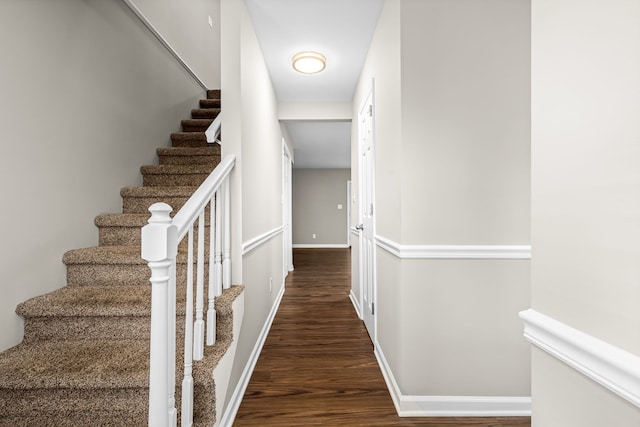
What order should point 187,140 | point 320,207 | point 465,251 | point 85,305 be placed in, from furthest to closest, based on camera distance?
point 320,207, point 187,140, point 465,251, point 85,305

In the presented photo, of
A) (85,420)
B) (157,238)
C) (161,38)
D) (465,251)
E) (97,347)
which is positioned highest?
(161,38)

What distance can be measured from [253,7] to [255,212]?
135 centimetres

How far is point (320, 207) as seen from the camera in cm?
928

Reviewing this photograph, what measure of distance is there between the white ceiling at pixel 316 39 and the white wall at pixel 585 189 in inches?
62.5

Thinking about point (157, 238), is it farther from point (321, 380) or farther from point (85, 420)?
point (321, 380)

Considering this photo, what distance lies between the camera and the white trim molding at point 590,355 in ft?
1.65

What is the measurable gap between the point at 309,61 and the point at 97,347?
2.33 meters

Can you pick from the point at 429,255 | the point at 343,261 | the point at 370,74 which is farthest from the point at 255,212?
the point at 343,261

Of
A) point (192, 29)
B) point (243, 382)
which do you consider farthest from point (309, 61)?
point (243, 382)

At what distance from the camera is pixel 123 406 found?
1.16 metres

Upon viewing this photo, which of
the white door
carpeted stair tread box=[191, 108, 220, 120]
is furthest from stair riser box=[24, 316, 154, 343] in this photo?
carpeted stair tread box=[191, 108, 220, 120]

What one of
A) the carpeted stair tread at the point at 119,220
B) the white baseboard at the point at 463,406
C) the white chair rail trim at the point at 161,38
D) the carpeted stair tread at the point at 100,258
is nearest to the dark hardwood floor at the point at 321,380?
the white baseboard at the point at 463,406

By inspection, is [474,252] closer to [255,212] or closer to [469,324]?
[469,324]

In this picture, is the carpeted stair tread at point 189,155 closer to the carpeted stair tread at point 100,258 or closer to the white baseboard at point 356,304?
the carpeted stair tread at point 100,258
